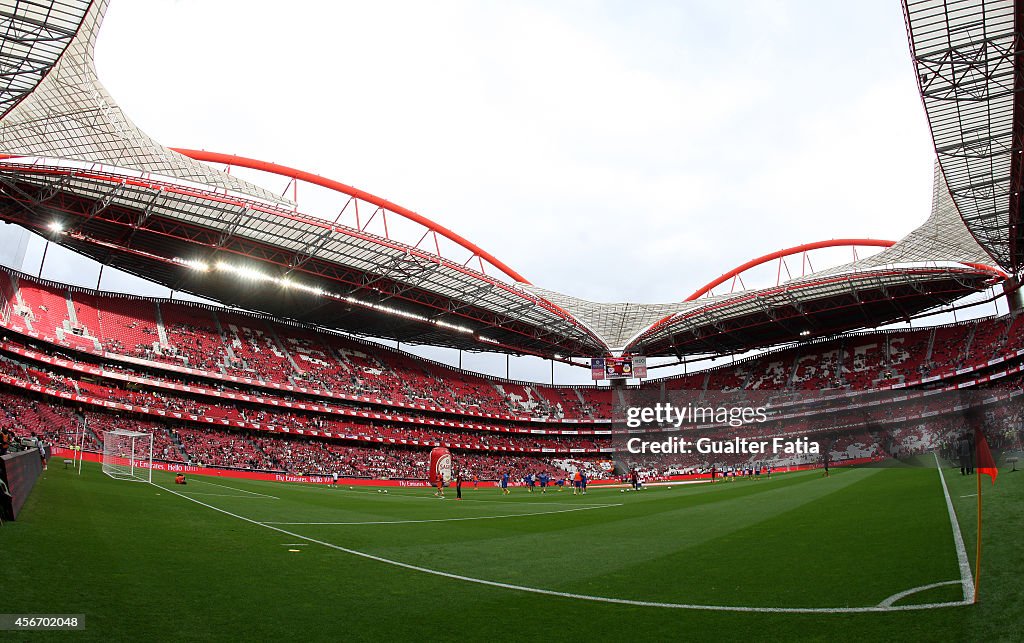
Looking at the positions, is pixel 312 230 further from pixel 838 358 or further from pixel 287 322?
pixel 838 358

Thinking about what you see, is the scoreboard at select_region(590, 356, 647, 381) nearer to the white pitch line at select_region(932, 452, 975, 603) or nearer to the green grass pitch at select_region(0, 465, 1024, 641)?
the green grass pitch at select_region(0, 465, 1024, 641)

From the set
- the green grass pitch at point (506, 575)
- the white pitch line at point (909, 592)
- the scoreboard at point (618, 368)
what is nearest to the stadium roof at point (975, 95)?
the green grass pitch at point (506, 575)

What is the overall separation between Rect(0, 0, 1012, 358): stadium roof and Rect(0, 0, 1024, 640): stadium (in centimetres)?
27

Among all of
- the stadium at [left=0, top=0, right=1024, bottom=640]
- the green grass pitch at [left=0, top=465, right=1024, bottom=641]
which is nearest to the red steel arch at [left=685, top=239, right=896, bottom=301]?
the stadium at [left=0, top=0, right=1024, bottom=640]

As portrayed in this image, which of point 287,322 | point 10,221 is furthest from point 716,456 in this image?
point 10,221

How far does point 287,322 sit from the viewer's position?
200 feet

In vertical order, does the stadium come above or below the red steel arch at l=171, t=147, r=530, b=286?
below

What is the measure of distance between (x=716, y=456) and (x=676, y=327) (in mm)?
13068

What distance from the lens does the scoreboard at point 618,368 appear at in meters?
60.2

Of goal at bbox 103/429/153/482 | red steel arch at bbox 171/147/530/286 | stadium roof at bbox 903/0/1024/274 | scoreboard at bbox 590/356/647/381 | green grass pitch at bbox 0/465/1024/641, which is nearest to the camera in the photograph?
green grass pitch at bbox 0/465/1024/641

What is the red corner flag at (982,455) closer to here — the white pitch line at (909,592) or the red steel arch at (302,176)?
the white pitch line at (909,592)

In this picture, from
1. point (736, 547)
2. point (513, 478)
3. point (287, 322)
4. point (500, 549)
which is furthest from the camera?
point (287, 322)

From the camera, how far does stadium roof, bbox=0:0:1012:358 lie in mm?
30953

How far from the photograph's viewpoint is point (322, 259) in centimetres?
4344
